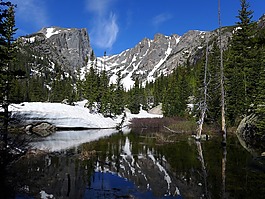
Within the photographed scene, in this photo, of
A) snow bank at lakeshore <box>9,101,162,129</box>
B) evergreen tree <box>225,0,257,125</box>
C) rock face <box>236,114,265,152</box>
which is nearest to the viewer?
rock face <box>236,114,265,152</box>

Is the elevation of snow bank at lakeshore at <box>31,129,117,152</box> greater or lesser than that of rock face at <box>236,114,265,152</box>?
lesser

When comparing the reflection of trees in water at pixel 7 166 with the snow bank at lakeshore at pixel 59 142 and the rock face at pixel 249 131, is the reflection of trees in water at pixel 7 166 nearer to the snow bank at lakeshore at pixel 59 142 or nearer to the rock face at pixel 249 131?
the snow bank at lakeshore at pixel 59 142

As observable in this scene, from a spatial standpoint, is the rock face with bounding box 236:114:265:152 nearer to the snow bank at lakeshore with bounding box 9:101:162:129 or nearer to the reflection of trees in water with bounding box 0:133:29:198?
the reflection of trees in water with bounding box 0:133:29:198

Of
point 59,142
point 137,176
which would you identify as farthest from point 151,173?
point 59,142

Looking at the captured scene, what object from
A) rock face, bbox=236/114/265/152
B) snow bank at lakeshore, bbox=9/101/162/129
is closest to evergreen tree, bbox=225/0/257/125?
rock face, bbox=236/114/265/152

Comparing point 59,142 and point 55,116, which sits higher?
point 55,116

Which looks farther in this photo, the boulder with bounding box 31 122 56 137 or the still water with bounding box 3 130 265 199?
the boulder with bounding box 31 122 56 137

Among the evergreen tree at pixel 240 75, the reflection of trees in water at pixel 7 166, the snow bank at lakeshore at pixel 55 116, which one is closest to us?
the reflection of trees in water at pixel 7 166

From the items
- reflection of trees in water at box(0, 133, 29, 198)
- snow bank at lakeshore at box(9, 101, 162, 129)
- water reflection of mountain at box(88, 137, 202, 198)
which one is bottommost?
water reflection of mountain at box(88, 137, 202, 198)

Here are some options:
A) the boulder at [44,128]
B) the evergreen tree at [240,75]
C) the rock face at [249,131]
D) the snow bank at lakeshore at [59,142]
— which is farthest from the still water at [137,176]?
the boulder at [44,128]

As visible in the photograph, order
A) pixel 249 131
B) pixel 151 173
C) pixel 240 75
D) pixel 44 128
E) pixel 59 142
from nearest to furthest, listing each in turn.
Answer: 1. pixel 151 173
2. pixel 59 142
3. pixel 249 131
4. pixel 240 75
5. pixel 44 128

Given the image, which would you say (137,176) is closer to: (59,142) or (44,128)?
(59,142)

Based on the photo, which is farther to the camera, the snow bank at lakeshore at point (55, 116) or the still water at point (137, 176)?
the snow bank at lakeshore at point (55, 116)

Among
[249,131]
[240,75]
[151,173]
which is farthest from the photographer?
[240,75]
